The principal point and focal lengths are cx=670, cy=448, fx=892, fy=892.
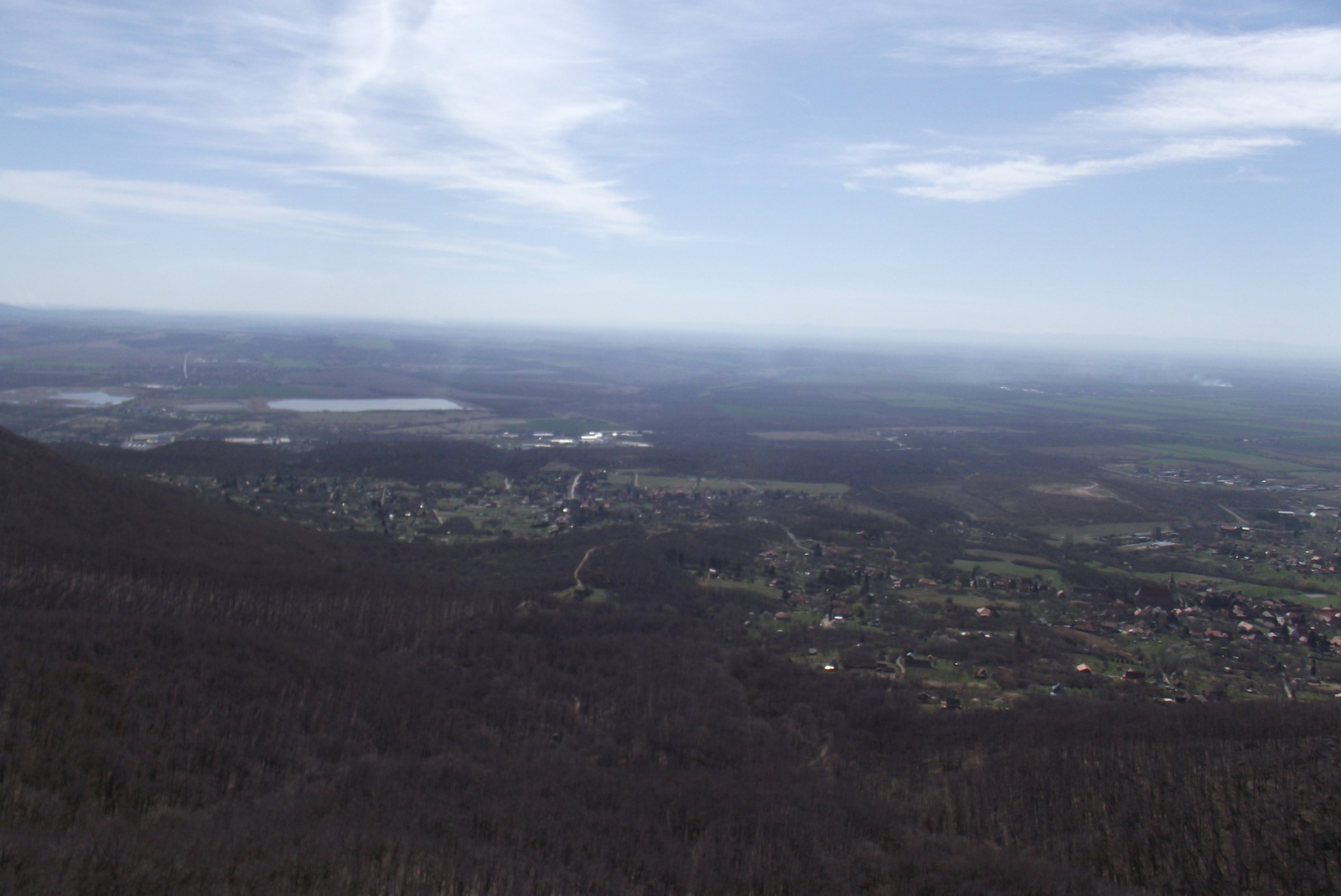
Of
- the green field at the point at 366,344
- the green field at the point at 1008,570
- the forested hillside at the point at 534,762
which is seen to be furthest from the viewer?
the green field at the point at 366,344

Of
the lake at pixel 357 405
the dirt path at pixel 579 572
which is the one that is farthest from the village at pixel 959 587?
the lake at pixel 357 405

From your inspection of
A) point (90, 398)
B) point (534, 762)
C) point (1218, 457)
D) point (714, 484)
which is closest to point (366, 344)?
point (90, 398)

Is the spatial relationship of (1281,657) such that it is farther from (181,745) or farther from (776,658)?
(181,745)

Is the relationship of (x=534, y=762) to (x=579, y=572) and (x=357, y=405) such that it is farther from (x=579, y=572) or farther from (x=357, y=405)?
(x=357, y=405)

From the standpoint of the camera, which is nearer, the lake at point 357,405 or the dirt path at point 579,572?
the dirt path at point 579,572

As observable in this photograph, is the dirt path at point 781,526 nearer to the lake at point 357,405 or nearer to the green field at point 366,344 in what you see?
the lake at point 357,405

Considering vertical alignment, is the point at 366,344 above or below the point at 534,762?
above

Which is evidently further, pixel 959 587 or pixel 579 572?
pixel 959 587

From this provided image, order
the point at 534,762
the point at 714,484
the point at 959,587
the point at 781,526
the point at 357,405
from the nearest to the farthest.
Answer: the point at 534,762, the point at 959,587, the point at 781,526, the point at 714,484, the point at 357,405

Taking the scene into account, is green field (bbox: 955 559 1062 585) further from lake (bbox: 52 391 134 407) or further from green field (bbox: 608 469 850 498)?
lake (bbox: 52 391 134 407)

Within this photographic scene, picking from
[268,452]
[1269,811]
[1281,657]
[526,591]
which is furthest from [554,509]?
[1269,811]
